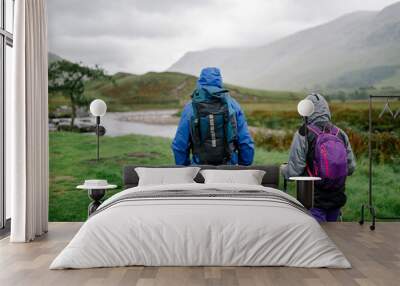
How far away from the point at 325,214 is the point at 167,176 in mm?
2066

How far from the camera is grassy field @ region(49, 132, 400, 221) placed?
812 cm

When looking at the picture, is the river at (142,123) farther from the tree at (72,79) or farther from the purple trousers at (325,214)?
the purple trousers at (325,214)

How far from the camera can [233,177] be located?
21.4 ft

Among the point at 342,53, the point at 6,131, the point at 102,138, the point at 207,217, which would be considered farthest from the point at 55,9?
the point at 207,217

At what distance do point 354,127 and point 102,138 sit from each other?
356cm

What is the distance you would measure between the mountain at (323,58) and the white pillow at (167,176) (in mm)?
2453

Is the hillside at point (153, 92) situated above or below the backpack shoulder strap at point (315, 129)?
above

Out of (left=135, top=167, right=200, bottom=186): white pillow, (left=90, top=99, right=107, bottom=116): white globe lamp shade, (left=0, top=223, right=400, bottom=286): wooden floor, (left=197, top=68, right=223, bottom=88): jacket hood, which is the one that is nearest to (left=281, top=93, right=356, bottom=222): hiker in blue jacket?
(left=197, top=68, right=223, bottom=88): jacket hood

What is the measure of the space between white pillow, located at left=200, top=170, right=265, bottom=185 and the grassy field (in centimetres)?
179

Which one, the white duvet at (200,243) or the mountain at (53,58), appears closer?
the white duvet at (200,243)

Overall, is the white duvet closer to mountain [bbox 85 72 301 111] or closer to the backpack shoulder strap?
the backpack shoulder strap

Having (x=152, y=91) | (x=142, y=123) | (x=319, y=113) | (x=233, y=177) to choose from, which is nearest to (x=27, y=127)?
(x=233, y=177)

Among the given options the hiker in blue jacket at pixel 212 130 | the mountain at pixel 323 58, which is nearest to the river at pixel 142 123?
the mountain at pixel 323 58

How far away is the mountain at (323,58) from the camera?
8.71 meters
